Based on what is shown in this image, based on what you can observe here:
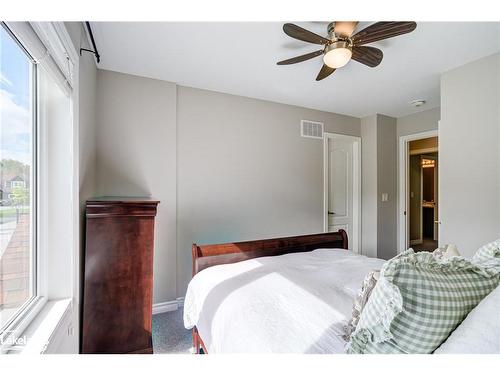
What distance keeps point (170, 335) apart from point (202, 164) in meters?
Answer: 1.71

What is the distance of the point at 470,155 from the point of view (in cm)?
214

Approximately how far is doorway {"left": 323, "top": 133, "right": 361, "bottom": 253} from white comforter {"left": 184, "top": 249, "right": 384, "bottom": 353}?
184 centimetres

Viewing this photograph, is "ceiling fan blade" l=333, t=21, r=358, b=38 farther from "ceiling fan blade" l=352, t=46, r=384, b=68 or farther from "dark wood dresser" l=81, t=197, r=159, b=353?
"dark wood dresser" l=81, t=197, r=159, b=353

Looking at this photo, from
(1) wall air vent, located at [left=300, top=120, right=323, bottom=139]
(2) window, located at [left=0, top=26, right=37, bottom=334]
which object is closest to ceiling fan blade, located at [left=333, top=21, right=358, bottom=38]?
(2) window, located at [left=0, top=26, right=37, bottom=334]

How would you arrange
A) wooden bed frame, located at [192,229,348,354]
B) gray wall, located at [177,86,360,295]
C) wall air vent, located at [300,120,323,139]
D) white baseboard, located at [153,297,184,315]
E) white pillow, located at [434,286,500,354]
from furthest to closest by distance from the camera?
1. wall air vent, located at [300,120,323,139]
2. gray wall, located at [177,86,360,295]
3. white baseboard, located at [153,297,184,315]
4. wooden bed frame, located at [192,229,348,354]
5. white pillow, located at [434,286,500,354]

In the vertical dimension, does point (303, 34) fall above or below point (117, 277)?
above

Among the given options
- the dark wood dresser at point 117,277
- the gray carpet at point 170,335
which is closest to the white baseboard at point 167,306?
the gray carpet at point 170,335

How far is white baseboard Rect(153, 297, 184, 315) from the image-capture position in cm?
239

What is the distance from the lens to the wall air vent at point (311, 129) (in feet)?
11.0

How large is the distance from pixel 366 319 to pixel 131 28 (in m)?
2.22

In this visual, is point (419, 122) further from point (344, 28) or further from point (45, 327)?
point (45, 327)

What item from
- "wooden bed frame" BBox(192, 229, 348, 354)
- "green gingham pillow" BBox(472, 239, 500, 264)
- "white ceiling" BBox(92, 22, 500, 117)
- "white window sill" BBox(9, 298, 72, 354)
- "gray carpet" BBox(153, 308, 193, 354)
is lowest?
"gray carpet" BBox(153, 308, 193, 354)

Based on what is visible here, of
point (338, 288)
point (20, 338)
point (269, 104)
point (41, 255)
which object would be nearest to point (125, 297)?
point (41, 255)

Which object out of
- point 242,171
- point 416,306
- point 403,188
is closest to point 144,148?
point 242,171
